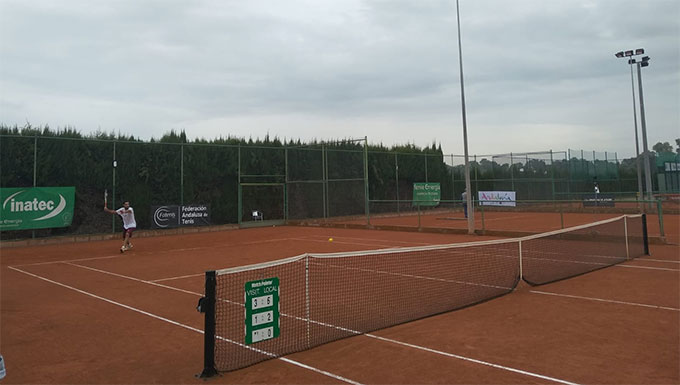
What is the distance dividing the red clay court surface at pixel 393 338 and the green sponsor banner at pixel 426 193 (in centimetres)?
2068

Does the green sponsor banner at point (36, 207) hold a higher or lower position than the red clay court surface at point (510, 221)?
higher

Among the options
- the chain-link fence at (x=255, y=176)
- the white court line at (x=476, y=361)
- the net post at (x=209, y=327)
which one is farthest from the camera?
the chain-link fence at (x=255, y=176)

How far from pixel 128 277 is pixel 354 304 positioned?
5.85m

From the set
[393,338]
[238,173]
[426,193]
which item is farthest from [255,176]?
[393,338]

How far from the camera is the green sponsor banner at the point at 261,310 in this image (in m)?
4.87

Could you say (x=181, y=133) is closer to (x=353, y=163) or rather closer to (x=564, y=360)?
(x=353, y=163)

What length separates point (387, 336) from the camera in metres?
5.83

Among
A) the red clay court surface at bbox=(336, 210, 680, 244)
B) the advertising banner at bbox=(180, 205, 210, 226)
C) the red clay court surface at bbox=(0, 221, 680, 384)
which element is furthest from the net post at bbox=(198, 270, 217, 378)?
the advertising banner at bbox=(180, 205, 210, 226)

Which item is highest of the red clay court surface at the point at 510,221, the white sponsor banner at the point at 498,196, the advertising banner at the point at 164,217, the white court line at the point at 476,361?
the white sponsor banner at the point at 498,196

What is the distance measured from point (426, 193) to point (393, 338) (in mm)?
26668

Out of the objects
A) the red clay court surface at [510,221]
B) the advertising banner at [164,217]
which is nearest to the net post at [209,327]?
the red clay court surface at [510,221]

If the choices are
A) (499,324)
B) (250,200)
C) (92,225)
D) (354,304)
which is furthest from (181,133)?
(499,324)

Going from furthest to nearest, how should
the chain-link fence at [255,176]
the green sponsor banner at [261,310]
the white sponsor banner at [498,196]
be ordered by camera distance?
the white sponsor banner at [498,196] < the chain-link fence at [255,176] < the green sponsor banner at [261,310]

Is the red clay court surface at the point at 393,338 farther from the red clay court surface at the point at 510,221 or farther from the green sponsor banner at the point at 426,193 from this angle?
the green sponsor banner at the point at 426,193
